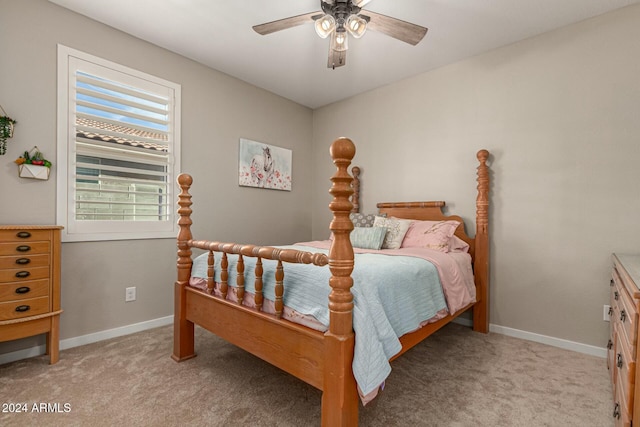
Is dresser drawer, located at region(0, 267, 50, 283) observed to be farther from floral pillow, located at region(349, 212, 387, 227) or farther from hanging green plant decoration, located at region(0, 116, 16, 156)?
floral pillow, located at region(349, 212, 387, 227)

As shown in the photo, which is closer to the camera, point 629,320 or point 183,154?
point 629,320

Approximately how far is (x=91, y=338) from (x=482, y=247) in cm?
333

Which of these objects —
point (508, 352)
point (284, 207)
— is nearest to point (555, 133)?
point (508, 352)

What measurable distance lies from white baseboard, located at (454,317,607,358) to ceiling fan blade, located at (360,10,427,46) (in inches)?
97.8

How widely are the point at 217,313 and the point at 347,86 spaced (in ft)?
9.45

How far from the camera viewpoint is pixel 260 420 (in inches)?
59.7

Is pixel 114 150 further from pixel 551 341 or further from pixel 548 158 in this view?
pixel 551 341

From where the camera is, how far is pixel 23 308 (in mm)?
1929

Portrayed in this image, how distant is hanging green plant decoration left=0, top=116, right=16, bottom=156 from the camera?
1.99 meters

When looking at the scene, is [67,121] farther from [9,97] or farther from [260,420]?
[260,420]

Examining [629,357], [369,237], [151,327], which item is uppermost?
[369,237]

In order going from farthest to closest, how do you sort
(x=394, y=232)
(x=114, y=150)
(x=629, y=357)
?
(x=394, y=232), (x=114, y=150), (x=629, y=357)

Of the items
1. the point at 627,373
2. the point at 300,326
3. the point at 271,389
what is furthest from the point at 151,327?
the point at 627,373

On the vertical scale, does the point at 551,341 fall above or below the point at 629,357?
below
